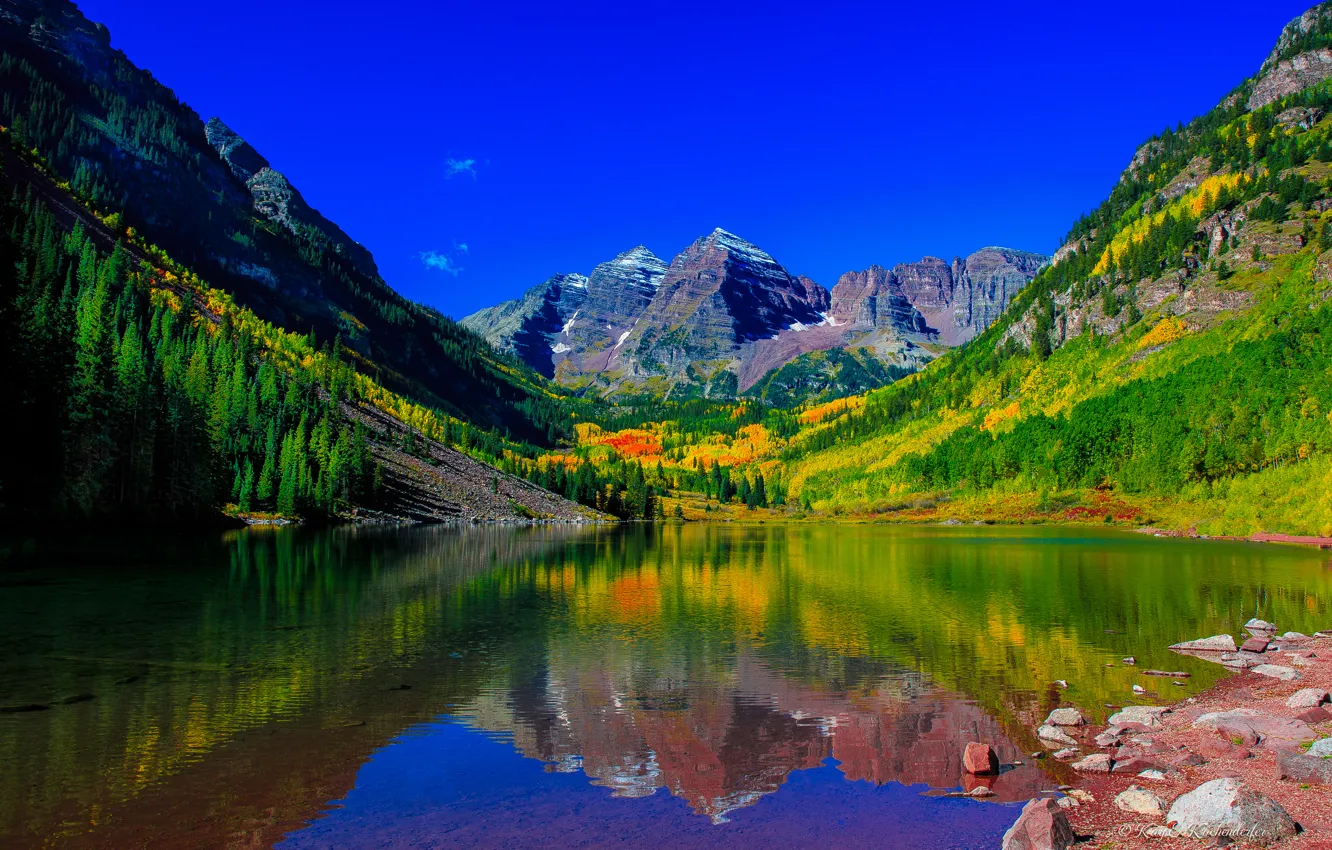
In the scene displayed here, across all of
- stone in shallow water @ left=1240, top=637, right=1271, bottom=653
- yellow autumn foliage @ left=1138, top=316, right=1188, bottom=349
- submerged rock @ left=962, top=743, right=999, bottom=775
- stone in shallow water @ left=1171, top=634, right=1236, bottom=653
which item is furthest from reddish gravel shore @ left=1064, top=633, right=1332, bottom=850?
yellow autumn foliage @ left=1138, top=316, right=1188, bottom=349

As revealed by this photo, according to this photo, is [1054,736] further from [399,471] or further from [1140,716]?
[399,471]

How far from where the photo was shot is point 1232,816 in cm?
1394

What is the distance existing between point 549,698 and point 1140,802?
17722mm

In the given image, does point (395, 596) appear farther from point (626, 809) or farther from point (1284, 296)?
point (1284, 296)

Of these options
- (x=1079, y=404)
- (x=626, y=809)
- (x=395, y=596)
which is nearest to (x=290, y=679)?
(x=626, y=809)

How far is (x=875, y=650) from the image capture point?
35.1 meters

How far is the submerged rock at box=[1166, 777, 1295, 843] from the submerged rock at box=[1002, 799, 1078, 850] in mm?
2103

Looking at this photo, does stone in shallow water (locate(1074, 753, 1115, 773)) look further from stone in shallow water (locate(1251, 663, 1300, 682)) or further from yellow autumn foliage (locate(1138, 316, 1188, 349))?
yellow autumn foliage (locate(1138, 316, 1188, 349))

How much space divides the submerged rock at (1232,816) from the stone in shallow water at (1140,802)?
69 cm

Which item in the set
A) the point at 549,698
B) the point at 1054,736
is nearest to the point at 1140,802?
the point at 1054,736

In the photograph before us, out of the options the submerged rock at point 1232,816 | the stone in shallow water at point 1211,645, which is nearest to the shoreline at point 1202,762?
the submerged rock at point 1232,816

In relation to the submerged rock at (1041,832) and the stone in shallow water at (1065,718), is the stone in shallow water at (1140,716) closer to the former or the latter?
the stone in shallow water at (1065,718)

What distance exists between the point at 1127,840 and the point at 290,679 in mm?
26367

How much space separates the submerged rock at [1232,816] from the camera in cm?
1376
